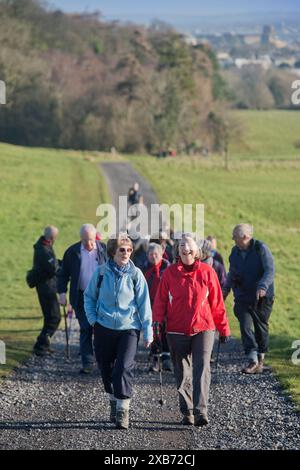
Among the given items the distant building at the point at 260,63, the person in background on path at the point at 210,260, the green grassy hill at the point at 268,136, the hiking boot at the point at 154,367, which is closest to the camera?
the hiking boot at the point at 154,367

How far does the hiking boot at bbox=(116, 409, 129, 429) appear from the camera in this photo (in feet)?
30.7

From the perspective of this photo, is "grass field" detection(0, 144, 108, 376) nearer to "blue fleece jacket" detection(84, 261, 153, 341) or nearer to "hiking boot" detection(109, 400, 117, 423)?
"hiking boot" detection(109, 400, 117, 423)

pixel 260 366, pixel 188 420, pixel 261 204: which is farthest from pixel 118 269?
pixel 261 204

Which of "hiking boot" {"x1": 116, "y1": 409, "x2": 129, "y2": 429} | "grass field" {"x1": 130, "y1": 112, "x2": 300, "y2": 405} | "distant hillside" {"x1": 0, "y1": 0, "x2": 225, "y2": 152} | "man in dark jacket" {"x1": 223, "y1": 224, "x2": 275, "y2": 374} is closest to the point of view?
"hiking boot" {"x1": 116, "y1": 409, "x2": 129, "y2": 429}

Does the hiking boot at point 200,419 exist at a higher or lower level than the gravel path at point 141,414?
higher

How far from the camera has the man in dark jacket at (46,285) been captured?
1385cm

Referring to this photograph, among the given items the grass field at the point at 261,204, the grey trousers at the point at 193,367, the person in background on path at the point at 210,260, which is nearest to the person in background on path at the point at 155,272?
the person in background on path at the point at 210,260

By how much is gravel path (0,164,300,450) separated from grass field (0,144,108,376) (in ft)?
3.88

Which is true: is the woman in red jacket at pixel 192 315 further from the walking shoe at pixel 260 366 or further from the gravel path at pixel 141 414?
the walking shoe at pixel 260 366

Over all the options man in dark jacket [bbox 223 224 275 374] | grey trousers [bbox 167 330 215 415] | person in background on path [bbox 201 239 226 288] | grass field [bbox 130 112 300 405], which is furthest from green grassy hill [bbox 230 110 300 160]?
grey trousers [bbox 167 330 215 415]

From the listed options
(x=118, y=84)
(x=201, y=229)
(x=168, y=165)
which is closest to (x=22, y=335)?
(x=201, y=229)

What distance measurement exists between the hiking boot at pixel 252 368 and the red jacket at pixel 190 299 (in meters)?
2.77

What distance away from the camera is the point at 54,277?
551 inches

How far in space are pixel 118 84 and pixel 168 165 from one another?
2646 centimetres
